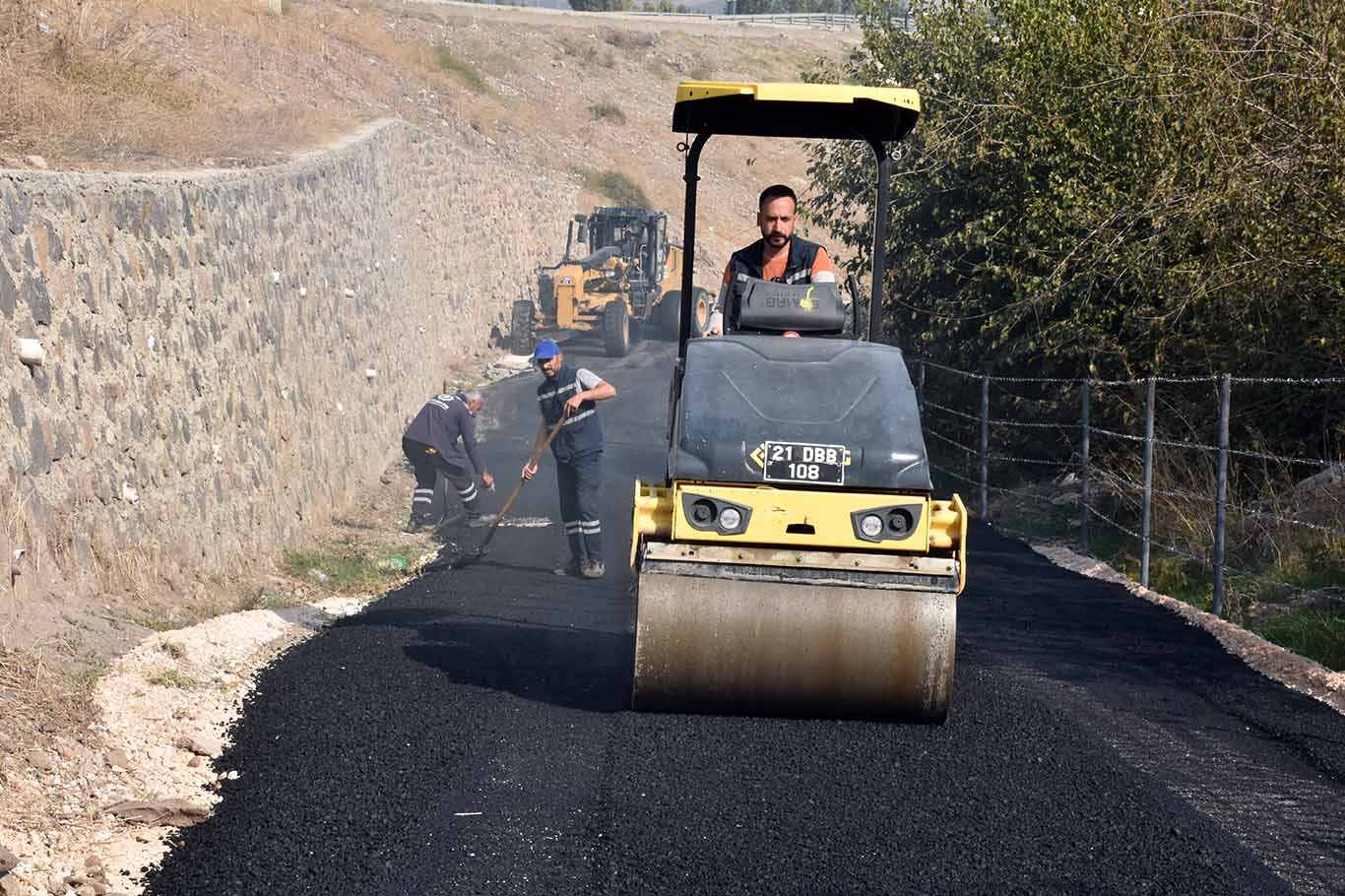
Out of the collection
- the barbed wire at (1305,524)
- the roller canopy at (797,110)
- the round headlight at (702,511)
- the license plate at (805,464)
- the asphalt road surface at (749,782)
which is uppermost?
the roller canopy at (797,110)

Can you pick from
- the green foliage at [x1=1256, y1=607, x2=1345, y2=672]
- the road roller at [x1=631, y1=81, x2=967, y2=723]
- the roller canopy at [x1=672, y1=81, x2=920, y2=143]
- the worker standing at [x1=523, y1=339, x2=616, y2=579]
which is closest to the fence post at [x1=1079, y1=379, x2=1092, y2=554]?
the green foliage at [x1=1256, y1=607, x2=1345, y2=672]

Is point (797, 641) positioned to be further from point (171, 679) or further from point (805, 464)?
point (171, 679)

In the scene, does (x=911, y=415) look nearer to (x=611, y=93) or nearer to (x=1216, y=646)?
(x=1216, y=646)

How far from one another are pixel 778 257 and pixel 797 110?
32.4 inches

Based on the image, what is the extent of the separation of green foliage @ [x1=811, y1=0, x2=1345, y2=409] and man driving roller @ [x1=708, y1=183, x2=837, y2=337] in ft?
17.3

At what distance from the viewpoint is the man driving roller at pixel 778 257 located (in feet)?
25.1

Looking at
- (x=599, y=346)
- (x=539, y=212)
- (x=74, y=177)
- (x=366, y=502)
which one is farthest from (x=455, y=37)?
(x=74, y=177)

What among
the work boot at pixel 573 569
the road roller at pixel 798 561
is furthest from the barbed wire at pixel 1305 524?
the work boot at pixel 573 569

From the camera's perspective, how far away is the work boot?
1202 centimetres

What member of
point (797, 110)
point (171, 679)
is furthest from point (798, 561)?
point (171, 679)

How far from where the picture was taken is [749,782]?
599 centimetres

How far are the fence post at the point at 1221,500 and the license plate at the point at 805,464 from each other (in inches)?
149

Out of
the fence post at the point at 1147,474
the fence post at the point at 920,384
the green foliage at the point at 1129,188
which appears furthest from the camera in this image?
the fence post at the point at 920,384

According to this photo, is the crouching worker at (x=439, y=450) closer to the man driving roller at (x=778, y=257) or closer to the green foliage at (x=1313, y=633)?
the man driving roller at (x=778, y=257)
